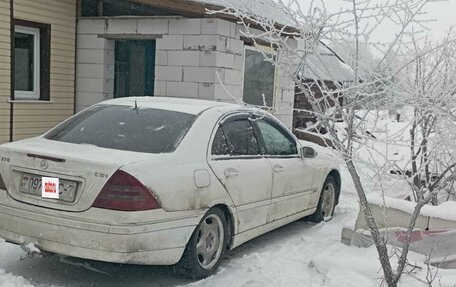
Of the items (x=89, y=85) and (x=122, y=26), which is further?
(x=89, y=85)

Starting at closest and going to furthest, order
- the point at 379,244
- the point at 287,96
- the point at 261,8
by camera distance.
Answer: the point at 379,244 < the point at 261,8 < the point at 287,96

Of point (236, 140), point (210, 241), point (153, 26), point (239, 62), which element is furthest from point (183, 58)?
point (210, 241)

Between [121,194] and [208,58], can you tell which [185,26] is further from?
[121,194]

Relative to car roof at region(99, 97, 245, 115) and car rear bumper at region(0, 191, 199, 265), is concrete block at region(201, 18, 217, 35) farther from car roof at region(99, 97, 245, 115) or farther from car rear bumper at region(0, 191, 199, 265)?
car rear bumper at region(0, 191, 199, 265)

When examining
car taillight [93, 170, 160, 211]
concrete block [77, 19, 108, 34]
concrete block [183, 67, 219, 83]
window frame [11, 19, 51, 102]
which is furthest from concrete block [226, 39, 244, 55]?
car taillight [93, 170, 160, 211]

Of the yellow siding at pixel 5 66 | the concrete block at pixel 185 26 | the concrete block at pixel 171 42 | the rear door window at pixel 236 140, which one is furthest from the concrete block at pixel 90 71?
the rear door window at pixel 236 140

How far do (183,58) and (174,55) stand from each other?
0.66 ft

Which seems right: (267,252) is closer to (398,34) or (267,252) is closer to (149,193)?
(149,193)

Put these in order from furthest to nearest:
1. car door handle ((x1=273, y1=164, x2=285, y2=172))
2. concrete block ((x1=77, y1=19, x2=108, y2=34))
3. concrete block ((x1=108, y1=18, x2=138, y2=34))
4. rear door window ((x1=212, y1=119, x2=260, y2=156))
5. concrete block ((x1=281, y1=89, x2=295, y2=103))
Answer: concrete block ((x1=281, y1=89, x2=295, y2=103))
concrete block ((x1=77, y1=19, x2=108, y2=34))
concrete block ((x1=108, y1=18, x2=138, y2=34))
car door handle ((x1=273, y1=164, x2=285, y2=172))
rear door window ((x1=212, y1=119, x2=260, y2=156))

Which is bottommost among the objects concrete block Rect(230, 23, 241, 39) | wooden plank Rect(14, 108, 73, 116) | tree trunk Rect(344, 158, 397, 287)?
tree trunk Rect(344, 158, 397, 287)

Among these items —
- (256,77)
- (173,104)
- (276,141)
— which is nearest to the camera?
(173,104)

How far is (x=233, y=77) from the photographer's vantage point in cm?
971

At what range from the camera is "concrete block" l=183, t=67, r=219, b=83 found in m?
9.16

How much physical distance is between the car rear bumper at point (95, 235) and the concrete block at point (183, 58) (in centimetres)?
544
